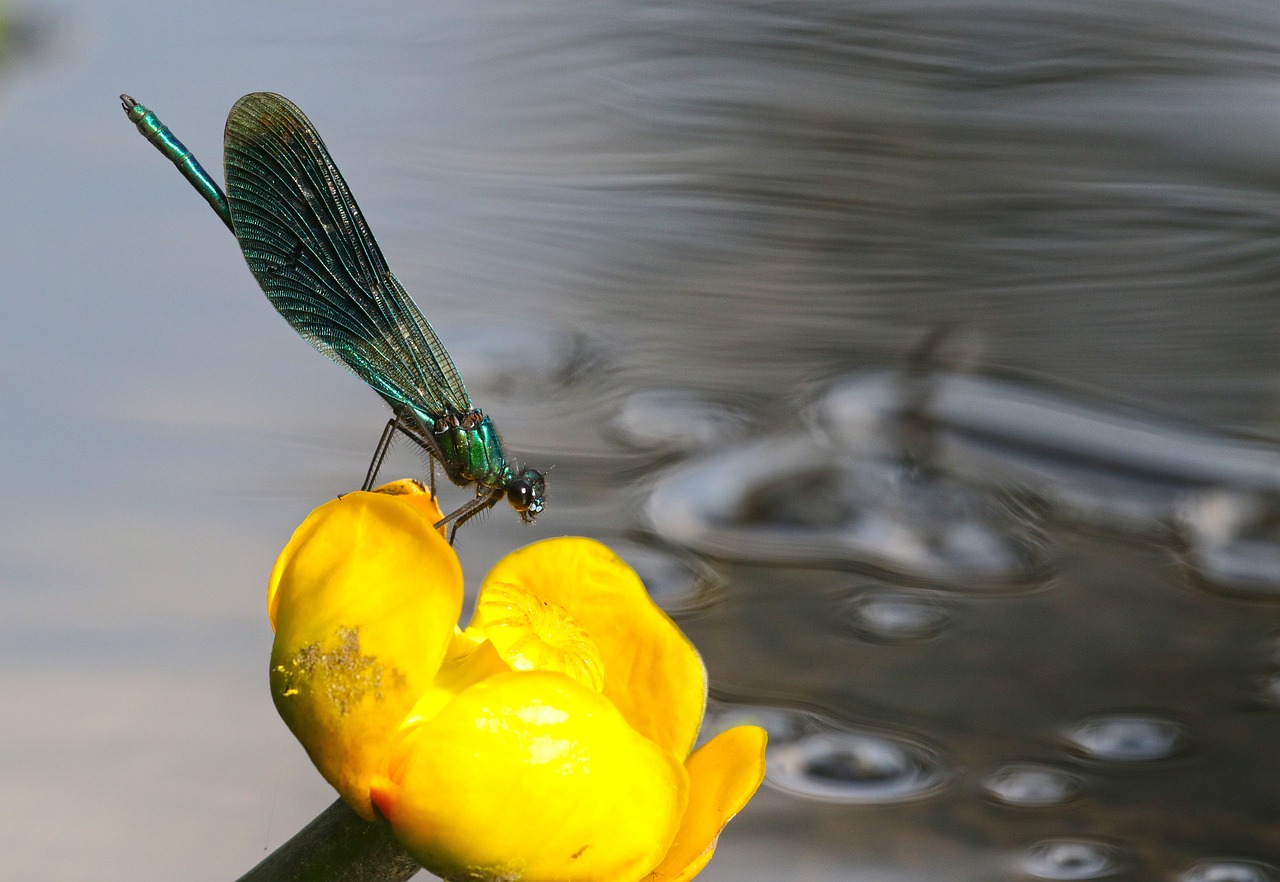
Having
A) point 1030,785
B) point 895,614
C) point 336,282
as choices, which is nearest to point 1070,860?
point 1030,785

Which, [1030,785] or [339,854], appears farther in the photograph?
[1030,785]

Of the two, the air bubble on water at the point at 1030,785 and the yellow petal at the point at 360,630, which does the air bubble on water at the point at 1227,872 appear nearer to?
the air bubble on water at the point at 1030,785

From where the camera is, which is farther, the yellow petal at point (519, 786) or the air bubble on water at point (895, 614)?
the air bubble on water at point (895, 614)

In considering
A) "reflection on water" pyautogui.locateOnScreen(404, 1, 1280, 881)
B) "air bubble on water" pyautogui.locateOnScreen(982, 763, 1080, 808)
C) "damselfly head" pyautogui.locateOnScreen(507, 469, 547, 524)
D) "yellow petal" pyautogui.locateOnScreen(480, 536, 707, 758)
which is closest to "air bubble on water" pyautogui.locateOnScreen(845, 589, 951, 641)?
"reflection on water" pyautogui.locateOnScreen(404, 1, 1280, 881)

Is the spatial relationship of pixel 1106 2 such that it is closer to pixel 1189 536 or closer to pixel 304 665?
pixel 1189 536

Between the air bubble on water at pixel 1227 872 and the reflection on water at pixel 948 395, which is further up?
the reflection on water at pixel 948 395

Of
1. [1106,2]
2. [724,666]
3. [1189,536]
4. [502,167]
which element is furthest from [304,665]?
[1106,2]

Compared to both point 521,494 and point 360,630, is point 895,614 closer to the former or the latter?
point 521,494

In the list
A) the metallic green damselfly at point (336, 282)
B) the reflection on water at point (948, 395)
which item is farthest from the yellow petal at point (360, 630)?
the reflection on water at point (948, 395)

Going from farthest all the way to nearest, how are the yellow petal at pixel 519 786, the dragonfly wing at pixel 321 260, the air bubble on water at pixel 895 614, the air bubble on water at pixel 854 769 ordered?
1. the air bubble on water at pixel 895 614
2. the air bubble on water at pixel 854 769
3. the dragonfly wing at pixel 321 260
4. the yellow petal at pixel 519 786
